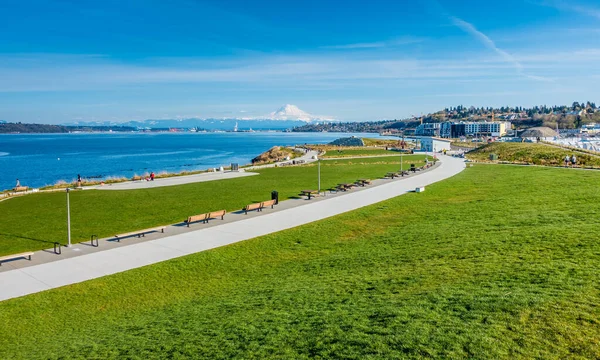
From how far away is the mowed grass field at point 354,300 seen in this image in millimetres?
6750

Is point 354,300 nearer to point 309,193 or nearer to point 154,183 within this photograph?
point 309,193

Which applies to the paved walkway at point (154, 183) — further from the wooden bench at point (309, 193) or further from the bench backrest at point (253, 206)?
the bench backrest at point (253, 206)

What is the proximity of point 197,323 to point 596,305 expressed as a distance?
Result: 7.68 meters

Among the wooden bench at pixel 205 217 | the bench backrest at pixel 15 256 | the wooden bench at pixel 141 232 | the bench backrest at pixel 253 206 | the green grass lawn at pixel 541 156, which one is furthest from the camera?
the green grass lawn at pixel 541 156

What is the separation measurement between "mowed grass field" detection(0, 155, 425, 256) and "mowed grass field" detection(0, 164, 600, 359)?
663cm

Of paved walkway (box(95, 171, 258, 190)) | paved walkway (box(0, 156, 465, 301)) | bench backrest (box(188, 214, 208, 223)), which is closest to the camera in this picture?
paved walkway (box(0, 156, 465, 301))

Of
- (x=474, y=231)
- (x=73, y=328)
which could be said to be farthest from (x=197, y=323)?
(x=474, y=231)

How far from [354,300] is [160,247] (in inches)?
350

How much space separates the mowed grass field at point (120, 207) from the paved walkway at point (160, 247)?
241cm

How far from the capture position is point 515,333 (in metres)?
6.52

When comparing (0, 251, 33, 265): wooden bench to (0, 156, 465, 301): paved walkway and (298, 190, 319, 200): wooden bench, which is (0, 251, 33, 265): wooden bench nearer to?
(0, 156, 465, 301): paved walkway

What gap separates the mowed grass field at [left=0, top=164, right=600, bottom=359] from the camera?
6750 millimetres

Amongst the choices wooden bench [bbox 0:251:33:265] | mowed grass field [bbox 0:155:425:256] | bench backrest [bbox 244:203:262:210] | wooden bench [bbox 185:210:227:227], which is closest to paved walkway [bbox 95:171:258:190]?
mowed grass field [bbox 0:155:425:256]

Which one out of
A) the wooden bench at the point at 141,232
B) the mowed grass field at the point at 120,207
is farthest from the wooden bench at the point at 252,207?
the wooden bench at the point at 141,232
